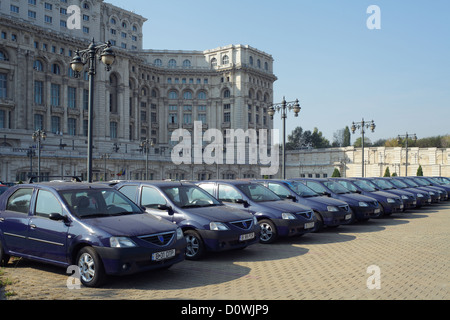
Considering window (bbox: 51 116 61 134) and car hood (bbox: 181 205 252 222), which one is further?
window (bbox: 51 116 61 134)

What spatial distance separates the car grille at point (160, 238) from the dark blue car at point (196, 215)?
5.03ft

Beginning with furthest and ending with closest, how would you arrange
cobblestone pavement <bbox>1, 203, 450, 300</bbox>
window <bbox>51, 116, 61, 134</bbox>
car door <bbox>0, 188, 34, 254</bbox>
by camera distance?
window <bbox>51, 116, 61, 134</bbox> → car door <bbox>0, 188, 34, 254</bbox> → cobblestone pavement <bbox>1, 203, 450, 300</bbox>

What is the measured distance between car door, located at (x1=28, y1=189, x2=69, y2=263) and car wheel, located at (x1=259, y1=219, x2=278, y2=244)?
17.4 feet

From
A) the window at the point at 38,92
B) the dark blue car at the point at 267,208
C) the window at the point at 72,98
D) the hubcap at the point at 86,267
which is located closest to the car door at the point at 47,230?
the hubcap at the point at 86,267

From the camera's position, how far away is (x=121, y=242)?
6.50 metres

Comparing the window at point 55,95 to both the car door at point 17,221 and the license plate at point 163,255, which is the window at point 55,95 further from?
the license plate at point 163,255

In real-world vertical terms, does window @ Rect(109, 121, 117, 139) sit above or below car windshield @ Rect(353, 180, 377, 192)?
above

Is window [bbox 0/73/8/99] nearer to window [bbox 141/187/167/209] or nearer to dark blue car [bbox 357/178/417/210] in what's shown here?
dark blue car [bbox 357/178/417/210]

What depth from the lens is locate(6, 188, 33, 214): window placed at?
7.75m

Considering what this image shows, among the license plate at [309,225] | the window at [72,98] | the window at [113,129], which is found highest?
the window at [72,98]

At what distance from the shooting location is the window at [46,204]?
7.30 m

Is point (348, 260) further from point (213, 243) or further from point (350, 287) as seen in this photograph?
point (213, 243)

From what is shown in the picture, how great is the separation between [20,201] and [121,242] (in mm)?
2780

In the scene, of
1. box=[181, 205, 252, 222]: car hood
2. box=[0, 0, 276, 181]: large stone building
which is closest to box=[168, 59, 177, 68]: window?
box=[0, 0, 276, 181]: large stone building
